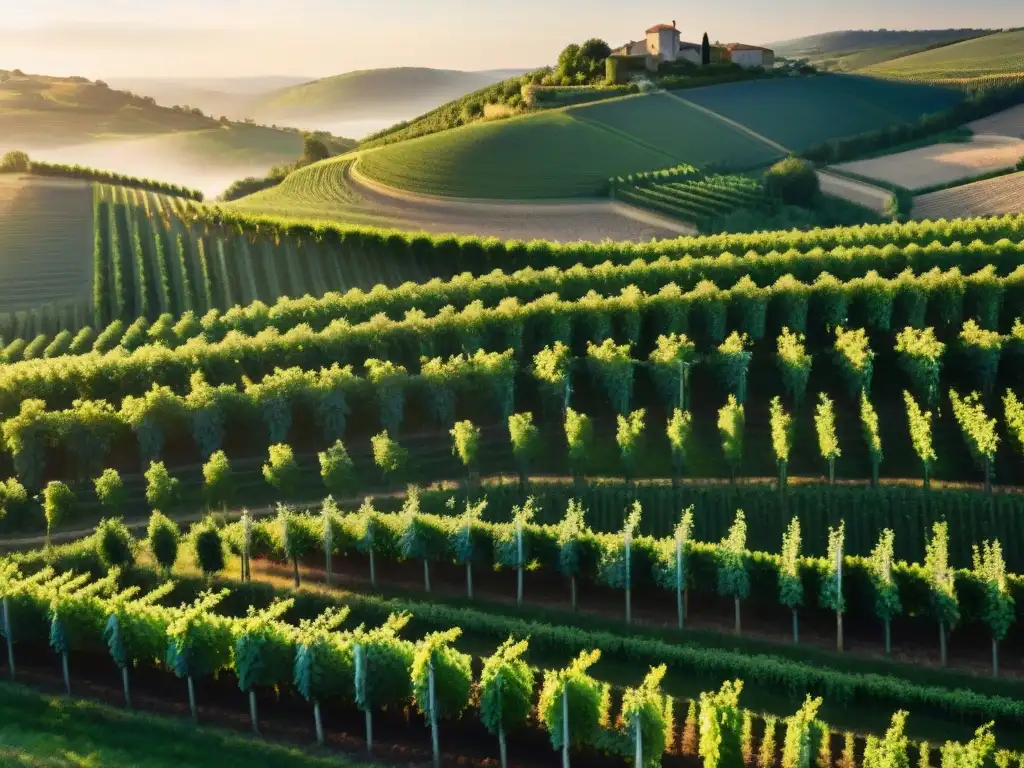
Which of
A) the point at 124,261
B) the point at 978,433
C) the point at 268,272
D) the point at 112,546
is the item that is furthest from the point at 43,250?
the point at 978,433

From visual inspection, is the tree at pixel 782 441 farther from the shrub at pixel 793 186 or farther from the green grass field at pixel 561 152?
the green grass field at pixel 561 152

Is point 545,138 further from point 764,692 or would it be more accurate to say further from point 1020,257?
point 764,692

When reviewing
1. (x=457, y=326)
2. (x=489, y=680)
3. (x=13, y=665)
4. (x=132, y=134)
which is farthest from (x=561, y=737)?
(x=132, y=134)

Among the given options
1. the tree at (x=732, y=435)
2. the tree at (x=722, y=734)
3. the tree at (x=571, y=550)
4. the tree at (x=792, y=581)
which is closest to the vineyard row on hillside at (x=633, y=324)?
the tree at (x=732, y=435)

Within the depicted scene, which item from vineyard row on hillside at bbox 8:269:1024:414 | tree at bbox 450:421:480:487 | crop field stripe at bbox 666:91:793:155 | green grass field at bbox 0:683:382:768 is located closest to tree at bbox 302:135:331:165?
crop field stripe at bbox 666:91:793:155

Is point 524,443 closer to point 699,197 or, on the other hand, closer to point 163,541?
point 163,541

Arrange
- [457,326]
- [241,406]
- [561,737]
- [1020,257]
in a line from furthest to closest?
[1020,257] < [457,326] < [241,406] < [561,737]
